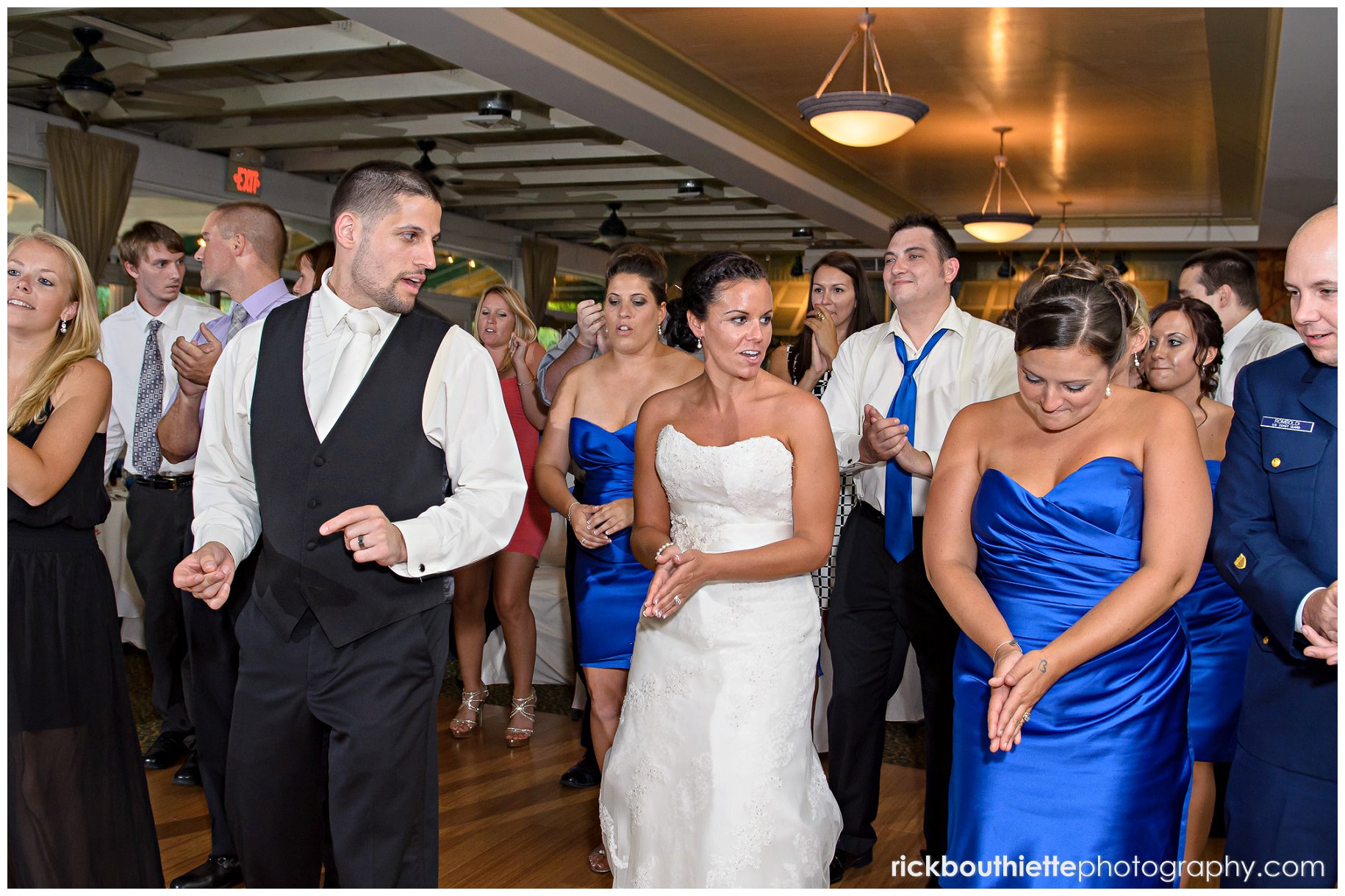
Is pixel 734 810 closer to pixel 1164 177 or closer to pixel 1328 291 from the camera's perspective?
pixel 1328 291

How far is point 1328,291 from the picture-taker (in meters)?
1.78

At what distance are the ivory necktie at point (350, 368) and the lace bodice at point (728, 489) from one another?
848 mm

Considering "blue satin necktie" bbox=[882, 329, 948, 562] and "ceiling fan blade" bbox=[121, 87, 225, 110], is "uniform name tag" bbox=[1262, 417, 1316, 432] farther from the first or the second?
"ceiling fan blade" bbox=[121, 87, 225, 110]

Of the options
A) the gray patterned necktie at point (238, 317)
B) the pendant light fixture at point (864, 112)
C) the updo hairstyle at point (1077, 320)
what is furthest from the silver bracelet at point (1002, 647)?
the pendant light fixture at point (864, 112)

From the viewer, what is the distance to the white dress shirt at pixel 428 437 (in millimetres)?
2121

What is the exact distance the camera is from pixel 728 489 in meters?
2.62

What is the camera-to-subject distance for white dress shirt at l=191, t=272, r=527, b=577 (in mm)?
2121

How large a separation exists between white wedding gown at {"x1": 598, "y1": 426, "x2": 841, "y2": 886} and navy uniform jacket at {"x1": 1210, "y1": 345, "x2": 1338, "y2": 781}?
974 millimetres

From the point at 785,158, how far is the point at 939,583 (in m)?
8.59

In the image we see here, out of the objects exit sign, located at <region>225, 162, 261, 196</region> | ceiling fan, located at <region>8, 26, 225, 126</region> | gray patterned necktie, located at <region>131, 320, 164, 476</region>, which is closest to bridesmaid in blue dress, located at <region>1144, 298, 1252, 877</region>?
gray patterned necktie, located at <region>131, 320, 164, 476</region>

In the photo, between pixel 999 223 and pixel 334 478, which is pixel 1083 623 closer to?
pixel 334 478

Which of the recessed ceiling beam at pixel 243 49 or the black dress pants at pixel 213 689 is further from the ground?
the recessed ceiling beam at pixel 243 49

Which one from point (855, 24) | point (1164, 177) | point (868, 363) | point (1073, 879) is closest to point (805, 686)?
point (1073, 879)

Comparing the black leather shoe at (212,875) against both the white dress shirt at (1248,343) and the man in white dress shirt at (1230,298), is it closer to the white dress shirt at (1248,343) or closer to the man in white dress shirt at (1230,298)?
the white dress shirt at (1248,343)
